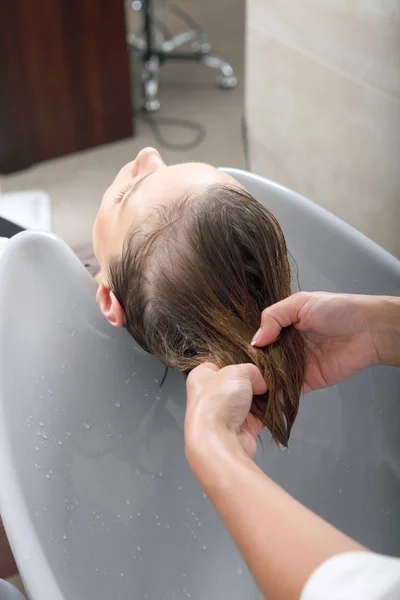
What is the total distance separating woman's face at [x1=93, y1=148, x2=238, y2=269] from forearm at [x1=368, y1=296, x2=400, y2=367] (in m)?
0.29

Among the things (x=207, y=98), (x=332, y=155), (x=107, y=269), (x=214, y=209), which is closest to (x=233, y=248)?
(x=214, y=209)

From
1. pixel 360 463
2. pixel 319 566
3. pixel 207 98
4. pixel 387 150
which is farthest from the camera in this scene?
pixel 207 98

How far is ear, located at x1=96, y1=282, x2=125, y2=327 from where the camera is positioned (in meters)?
0.98

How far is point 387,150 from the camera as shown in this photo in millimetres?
1659

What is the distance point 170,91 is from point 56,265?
7.59 feet

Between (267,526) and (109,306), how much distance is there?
51 centimetres

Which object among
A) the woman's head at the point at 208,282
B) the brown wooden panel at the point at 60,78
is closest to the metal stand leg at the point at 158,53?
the brown wooden panel at the point at 60,78

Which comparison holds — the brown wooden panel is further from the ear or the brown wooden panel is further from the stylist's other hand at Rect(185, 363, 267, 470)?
the stylist's other hand at Rect(185, 363, 267, 470)

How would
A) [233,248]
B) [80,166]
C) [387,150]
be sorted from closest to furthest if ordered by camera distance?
[233,248], [387,150], [80,166]

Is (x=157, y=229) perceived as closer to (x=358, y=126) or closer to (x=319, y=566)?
(x=319, y=566)

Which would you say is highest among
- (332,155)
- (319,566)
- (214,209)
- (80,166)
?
(214,209)

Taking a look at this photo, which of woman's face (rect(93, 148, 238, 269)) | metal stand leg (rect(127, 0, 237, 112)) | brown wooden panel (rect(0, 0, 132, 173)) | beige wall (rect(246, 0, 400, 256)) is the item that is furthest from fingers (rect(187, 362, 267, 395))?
metal stand leg (rect(127, 0, 237, 112))

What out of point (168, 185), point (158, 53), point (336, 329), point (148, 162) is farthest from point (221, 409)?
point (158, 53)

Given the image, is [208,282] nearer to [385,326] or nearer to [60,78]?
[385,326]
